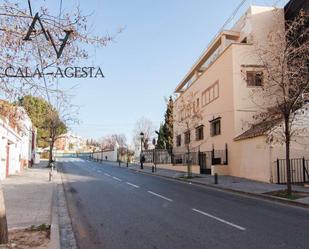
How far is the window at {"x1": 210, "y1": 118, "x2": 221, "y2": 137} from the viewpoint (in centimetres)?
3347

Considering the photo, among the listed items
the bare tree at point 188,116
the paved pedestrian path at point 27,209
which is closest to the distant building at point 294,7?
the bare tree at point 188,116

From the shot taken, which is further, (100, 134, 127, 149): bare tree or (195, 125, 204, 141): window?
(100, 134, 127, 149): bare tree

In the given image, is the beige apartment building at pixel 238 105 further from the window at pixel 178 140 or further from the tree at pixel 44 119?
the tree at pixel 44 119

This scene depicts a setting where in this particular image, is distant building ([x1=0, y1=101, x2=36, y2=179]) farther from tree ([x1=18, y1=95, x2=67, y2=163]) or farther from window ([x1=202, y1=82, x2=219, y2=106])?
window ([x1=202, y1=82, x2=219, y2=106])

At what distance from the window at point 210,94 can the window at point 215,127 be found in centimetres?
208

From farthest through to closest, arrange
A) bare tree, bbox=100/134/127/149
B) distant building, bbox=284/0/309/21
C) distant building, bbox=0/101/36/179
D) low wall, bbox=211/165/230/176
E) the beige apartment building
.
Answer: bare tree, bbox=100/134/127/149, low wall, bbox=211/165/230/176, distant building, bbox=284/0/309/21, the beige apartment building, distant building, bbox=0/101/36/179

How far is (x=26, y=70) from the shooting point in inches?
328

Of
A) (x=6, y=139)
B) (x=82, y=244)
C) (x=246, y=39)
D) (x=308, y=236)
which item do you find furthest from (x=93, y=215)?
(x=246, y=39)

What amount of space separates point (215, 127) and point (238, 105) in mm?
5780

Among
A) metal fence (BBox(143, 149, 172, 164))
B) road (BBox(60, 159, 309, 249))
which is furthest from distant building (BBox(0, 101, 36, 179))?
metal fence (BBox(143, 149, 172, 164))

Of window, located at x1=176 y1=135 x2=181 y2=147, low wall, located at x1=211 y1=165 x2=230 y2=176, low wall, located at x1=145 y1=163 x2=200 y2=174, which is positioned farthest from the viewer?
window, located at x1=176 y1=135 x2=181 y2=147

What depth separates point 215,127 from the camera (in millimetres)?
34844

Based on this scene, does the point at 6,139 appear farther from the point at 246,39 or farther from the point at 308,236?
the point at 308,236

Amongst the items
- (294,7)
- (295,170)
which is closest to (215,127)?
(294,7)
